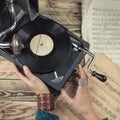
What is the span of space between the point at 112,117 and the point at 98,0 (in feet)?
1.05

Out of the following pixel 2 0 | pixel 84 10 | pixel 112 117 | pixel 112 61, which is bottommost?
pixel 112 117

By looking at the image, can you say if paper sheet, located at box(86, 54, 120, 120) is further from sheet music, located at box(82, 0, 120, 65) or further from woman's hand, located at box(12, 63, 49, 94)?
woman's hand, located at box(12, 63, 49, 94)

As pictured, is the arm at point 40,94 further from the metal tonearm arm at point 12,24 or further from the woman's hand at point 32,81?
the metal tonearm arm at point 12,24

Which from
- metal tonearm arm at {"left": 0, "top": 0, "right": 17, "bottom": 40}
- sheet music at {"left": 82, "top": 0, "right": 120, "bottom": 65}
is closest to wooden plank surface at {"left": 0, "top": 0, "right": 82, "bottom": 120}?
sheet music at {"left": 82, "top": 0, "right": 120, "bottom": 65}

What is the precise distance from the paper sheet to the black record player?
0.09 m

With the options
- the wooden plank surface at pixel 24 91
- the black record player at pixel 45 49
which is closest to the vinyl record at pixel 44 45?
the black record player at pixel 45 49

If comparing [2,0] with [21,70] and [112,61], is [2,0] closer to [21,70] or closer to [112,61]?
[21,70]

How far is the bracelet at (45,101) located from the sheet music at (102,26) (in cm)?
19

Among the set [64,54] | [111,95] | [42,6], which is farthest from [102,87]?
[42,6]

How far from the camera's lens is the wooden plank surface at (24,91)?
1.01 m

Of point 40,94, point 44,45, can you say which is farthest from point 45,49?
point 40,94

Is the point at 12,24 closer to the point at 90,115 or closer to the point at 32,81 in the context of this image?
the point at 32,81

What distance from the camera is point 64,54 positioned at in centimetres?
95

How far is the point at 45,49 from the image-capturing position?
969mm
